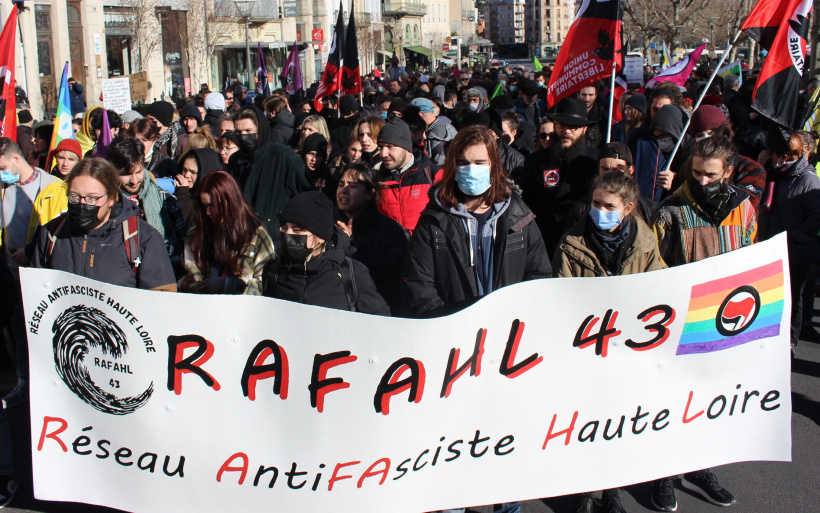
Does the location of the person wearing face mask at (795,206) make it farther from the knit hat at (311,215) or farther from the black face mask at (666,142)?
the knit hat at (311,215)

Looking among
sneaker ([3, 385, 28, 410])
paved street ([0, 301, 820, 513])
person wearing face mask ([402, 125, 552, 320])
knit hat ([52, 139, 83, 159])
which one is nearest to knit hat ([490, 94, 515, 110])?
knit hat ([52, 139, 83, 159])

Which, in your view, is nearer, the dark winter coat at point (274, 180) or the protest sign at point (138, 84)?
the dark winter coat at point (274, 180)

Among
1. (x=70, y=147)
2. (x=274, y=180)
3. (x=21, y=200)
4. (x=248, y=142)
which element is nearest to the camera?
(x=21, y=200)

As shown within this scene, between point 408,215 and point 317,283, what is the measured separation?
65.7 inches

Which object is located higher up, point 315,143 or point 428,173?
point 315,143

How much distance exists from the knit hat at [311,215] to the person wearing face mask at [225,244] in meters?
0.62

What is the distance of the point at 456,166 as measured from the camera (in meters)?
3.64

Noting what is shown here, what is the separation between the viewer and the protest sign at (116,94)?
9898mm

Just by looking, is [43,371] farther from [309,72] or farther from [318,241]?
[309,72]

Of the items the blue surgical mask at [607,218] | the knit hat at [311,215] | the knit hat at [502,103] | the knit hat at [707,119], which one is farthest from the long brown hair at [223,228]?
the knit hat at [502,103]

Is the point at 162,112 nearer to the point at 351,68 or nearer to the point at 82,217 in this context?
the point at 351,68

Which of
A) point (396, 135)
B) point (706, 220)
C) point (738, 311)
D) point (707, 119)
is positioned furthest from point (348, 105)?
point (738, 311)

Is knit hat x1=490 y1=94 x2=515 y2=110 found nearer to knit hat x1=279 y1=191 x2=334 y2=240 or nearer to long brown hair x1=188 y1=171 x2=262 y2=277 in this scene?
long brown hair x1=188 y1=171 x2=262 y2=277

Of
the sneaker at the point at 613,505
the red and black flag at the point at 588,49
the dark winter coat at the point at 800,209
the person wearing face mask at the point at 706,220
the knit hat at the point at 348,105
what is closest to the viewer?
the sneaker at the point at 613,505
